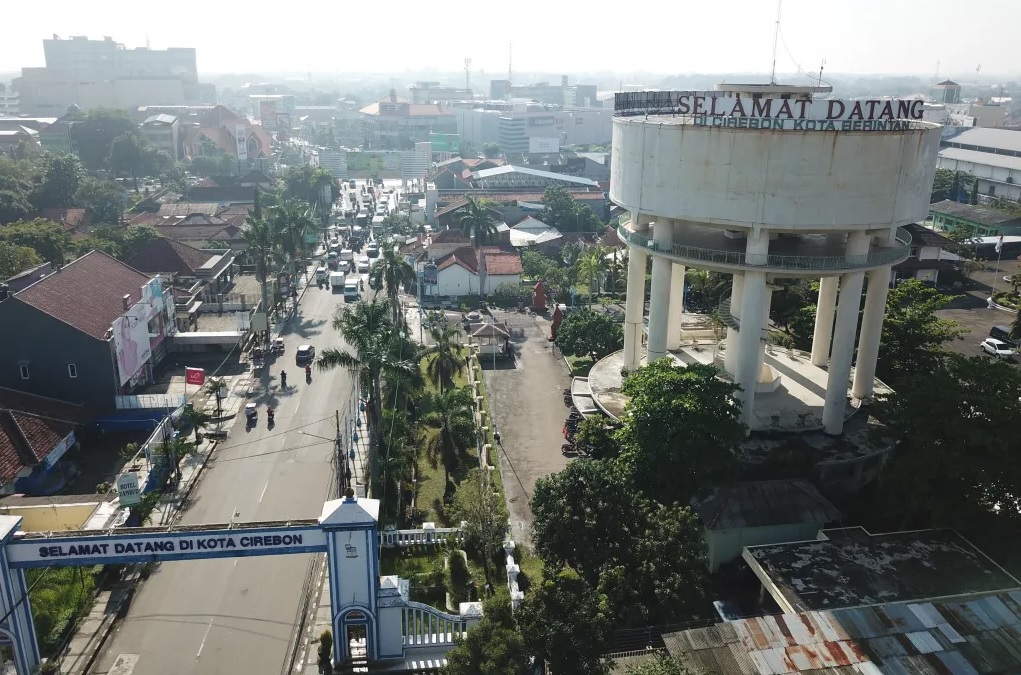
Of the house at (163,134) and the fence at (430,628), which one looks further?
the house at (163,134)

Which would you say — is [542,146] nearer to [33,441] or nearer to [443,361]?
[443,361]

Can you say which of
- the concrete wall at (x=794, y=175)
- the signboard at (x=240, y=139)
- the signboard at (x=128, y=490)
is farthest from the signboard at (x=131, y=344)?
the signboard at (x=240, y=139)

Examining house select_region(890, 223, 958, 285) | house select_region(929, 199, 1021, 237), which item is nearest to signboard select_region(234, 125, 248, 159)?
house select_region(890, 223, 958, 285)

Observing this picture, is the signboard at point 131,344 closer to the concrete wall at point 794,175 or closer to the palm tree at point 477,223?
the concrete wall at point 794,175

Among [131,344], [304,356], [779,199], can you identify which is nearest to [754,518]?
[779,199]

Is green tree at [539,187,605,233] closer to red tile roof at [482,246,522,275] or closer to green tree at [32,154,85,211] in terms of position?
red tile roof at [482,246,522,275]

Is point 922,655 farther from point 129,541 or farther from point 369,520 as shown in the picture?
point 129,541

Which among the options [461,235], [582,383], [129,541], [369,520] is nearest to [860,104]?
[582,383]
